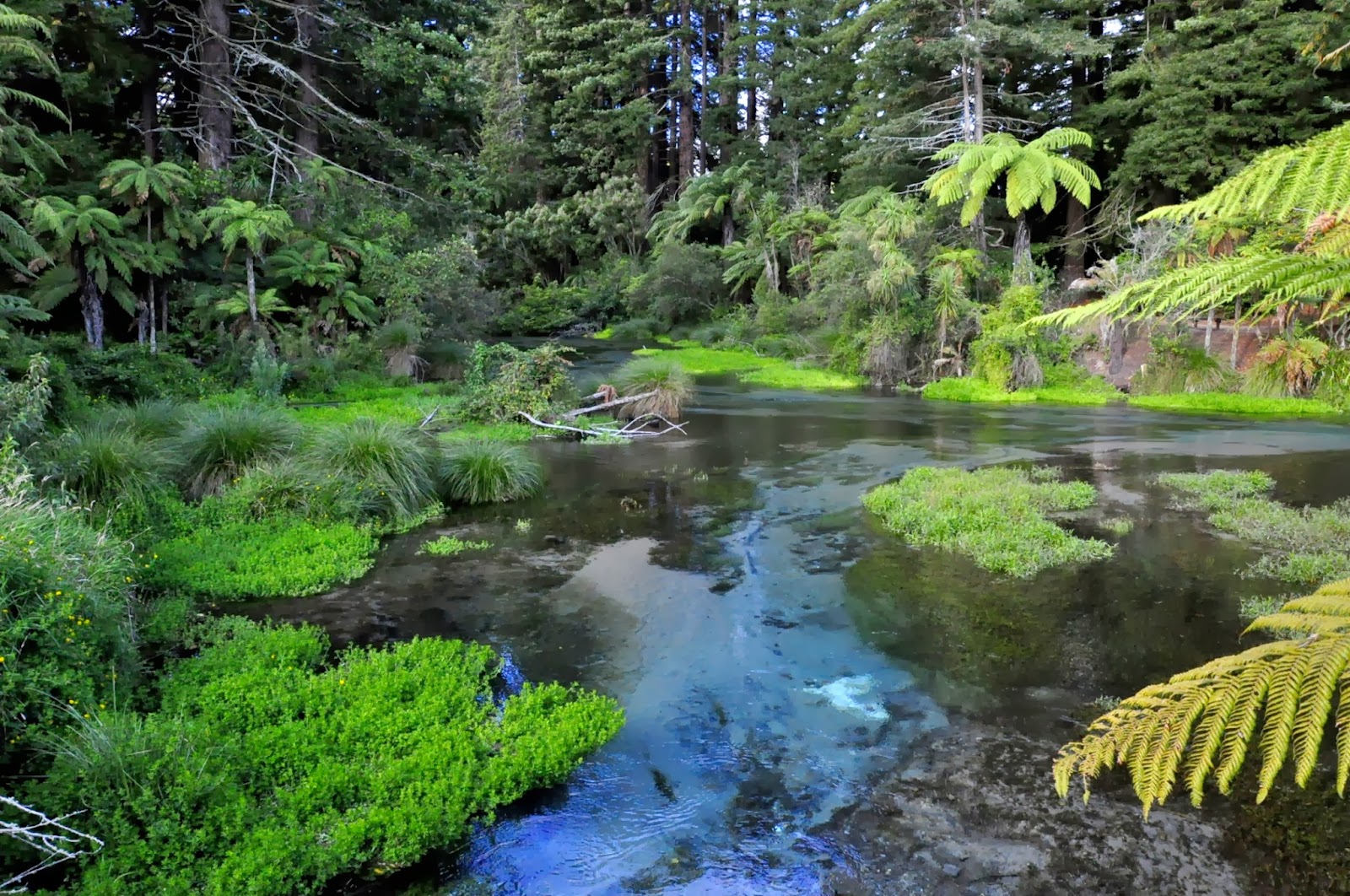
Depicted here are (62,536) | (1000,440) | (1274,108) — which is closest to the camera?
(62,536)

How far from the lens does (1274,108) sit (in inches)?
854

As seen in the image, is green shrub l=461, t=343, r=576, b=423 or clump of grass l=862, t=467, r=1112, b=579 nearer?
clump of grass l=862, t=467, r=1112, b=579

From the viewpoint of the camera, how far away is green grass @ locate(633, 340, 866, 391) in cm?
2412

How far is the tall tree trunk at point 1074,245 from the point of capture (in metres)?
26.5

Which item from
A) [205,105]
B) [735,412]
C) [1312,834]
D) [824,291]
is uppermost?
[205,105]

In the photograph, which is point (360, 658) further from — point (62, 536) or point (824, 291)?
point (824, 291)

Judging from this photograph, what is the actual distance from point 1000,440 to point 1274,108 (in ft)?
47.5

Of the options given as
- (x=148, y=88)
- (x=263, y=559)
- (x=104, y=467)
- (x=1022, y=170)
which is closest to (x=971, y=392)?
(x=1022, y=170)

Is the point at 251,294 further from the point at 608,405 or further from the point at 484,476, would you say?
the point at 484,476

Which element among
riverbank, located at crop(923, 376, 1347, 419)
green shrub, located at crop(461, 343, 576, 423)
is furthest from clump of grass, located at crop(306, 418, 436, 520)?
riverbank, located at crop(923, 376, 1347, 419)

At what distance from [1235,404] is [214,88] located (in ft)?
74.9

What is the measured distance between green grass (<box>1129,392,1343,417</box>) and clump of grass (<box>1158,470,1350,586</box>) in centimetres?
750

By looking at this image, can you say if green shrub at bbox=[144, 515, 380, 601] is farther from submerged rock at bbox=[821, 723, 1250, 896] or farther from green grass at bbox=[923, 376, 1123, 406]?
green grass at bbox=[923, 376, 1123, 406]

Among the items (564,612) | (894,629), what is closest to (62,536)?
(564,612)
